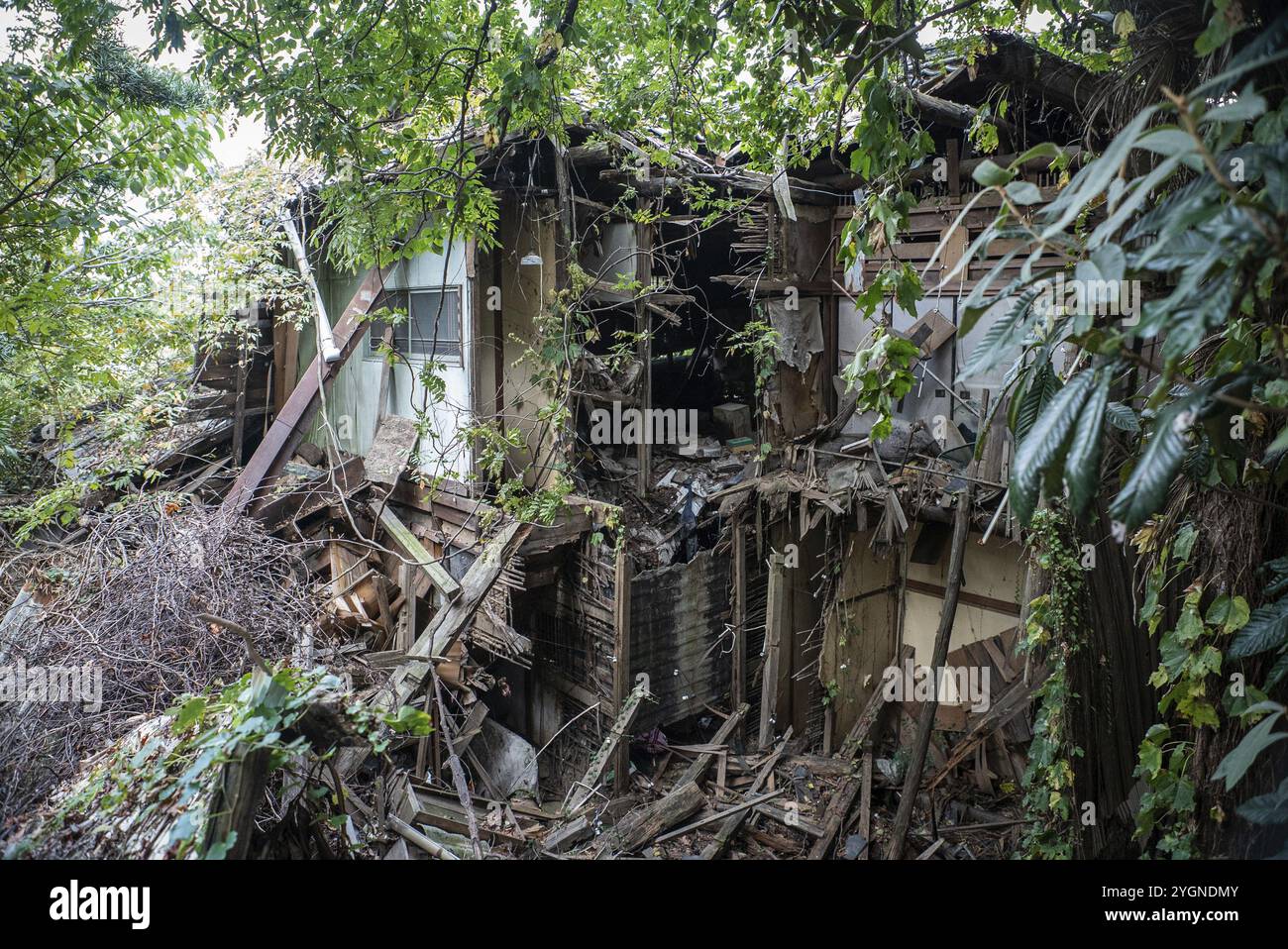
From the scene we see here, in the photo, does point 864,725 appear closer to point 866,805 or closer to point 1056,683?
point 866,805

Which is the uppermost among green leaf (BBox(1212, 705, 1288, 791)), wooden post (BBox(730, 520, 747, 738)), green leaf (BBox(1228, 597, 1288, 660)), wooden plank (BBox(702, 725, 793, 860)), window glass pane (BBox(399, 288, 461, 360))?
window glass pane (BBox(399, 288, 461, 360))

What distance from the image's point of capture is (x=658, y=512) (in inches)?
368

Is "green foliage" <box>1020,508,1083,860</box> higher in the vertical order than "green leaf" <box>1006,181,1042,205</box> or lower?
lower

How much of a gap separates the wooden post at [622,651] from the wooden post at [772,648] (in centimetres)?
162

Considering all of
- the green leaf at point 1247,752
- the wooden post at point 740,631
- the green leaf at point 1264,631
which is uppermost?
the green leaf at point 1264,631

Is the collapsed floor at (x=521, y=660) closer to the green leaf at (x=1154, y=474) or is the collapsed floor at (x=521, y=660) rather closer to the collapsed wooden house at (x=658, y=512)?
the collapsed wooden house at (x=658, y=512)

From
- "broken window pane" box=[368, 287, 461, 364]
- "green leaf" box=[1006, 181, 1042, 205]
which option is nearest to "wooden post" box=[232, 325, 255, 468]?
"broken window pane" box=[368, 287, 461, 364]

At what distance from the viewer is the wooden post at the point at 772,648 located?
9.02 metres

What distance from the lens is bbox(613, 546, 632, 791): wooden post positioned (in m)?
8.14

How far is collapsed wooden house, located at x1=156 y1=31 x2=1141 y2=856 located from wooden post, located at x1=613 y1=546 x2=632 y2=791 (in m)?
0.02

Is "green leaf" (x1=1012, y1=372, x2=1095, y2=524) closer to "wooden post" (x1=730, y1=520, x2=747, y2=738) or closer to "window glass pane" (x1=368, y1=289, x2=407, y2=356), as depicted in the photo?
"wooden post" (x1=730, y1=520, x2=747, y2=738)

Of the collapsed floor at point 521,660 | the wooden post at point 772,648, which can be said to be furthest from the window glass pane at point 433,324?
the wooden post at point 772,648
